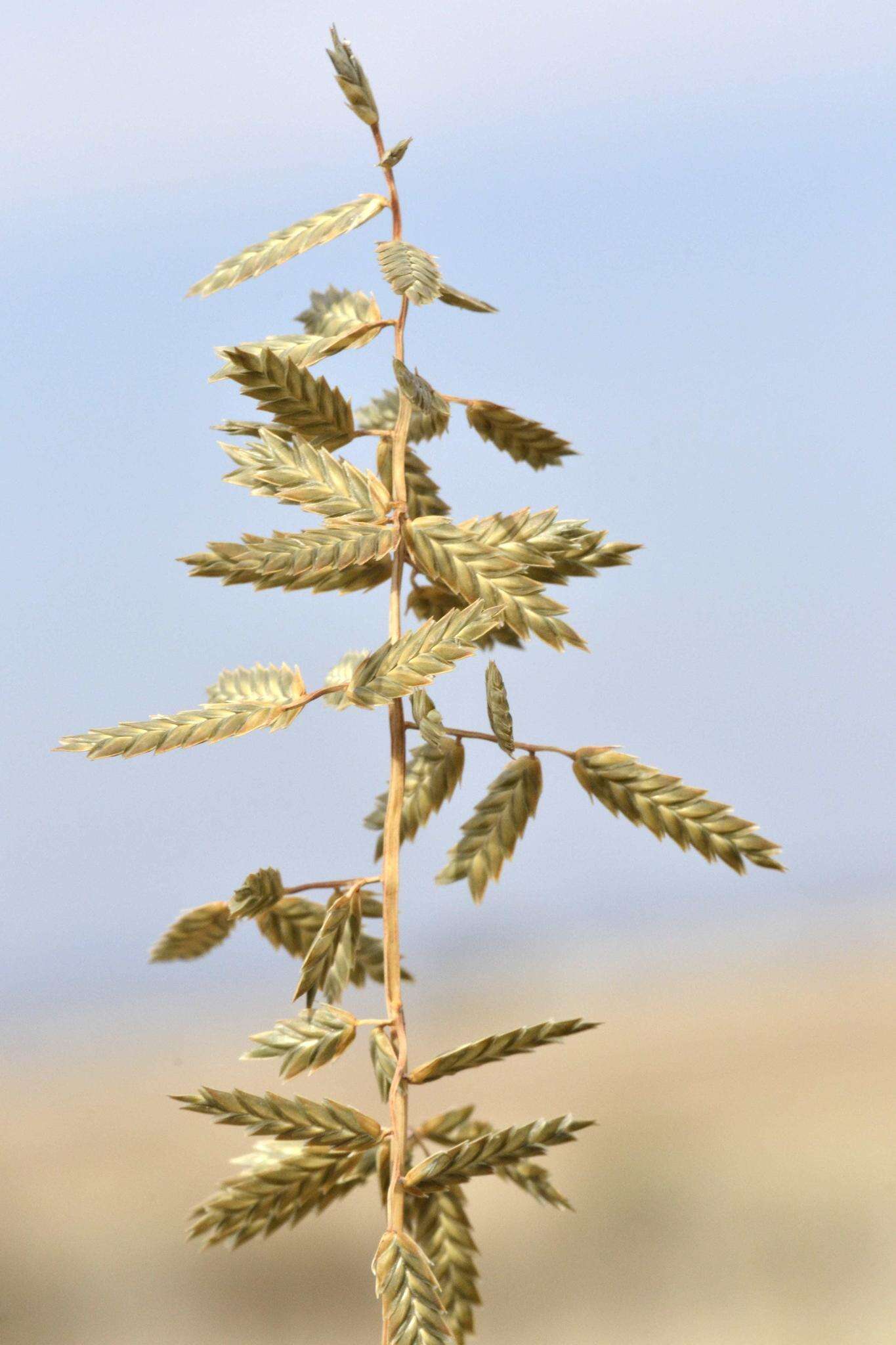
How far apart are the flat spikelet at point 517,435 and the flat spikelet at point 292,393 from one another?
8 cm

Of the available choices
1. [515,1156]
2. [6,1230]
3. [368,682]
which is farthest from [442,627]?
[6,1230]

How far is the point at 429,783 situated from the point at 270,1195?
9.3 inches

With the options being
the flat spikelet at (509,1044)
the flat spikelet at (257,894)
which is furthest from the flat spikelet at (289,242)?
the flat spikelet at (509,1044)

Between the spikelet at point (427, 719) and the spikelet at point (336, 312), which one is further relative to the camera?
the spikelet at point (336, 312)

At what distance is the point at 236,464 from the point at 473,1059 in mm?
337

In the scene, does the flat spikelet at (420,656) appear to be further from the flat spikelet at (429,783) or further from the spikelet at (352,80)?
the spikelet at (352,80)

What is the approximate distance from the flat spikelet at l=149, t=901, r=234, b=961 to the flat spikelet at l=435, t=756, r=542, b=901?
0.15 m

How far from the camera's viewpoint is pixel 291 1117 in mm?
549

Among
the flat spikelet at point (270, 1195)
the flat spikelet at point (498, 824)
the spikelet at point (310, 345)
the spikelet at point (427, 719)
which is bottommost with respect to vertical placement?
the flat spikelet at point (270, 1195)

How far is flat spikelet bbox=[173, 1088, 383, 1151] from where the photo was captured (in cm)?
53

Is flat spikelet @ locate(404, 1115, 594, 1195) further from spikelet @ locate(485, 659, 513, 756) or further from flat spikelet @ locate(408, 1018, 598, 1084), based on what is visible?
spikelet @ locate(485, 659, 513, 756)

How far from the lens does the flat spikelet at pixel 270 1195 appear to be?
0.60 meters

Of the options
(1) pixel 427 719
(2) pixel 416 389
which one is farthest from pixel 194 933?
(2) pixel 416 389

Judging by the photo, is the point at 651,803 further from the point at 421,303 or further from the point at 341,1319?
the point at 341,1319
